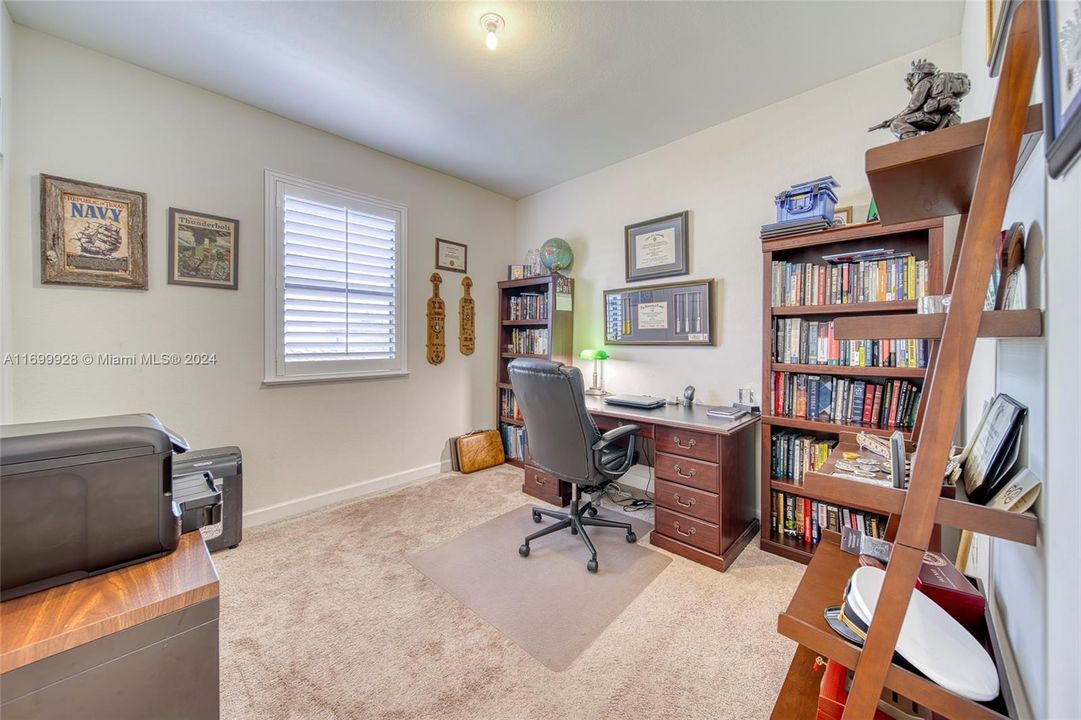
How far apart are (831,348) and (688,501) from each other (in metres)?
1.11

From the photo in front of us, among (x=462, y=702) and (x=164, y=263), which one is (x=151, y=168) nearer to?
(x=164, y=263)

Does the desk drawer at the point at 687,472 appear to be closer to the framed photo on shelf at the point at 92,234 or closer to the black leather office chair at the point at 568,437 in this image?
the black leather office chair at the point at 568,437

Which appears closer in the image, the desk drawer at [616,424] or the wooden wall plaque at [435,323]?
the desk drawer at [616,424]

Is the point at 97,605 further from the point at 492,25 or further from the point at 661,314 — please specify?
the point at 661,314

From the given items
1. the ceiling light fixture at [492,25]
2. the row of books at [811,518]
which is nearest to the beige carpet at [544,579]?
the row of books at [811,518]

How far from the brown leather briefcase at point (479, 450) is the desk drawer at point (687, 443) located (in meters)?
1.85

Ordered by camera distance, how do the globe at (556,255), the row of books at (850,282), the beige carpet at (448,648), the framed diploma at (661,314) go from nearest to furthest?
the beige carpet at (448,648)
the row of books at (850,282)
the framed diploma at (661,314)
the globe at (556,255)

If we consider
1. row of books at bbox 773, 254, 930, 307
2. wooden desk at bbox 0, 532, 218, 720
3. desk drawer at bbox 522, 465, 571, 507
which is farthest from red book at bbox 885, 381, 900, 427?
wooden desk at bbox 0, 532, 218, 720

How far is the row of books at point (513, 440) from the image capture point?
3.73 metres

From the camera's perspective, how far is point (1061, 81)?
53 cm

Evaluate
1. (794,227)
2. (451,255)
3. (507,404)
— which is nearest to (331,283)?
(451,255)

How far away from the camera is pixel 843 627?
0.81m

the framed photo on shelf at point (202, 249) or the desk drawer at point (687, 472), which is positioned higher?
the framed photo on shelf at point (202, 249)

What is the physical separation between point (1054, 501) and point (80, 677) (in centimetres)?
153
